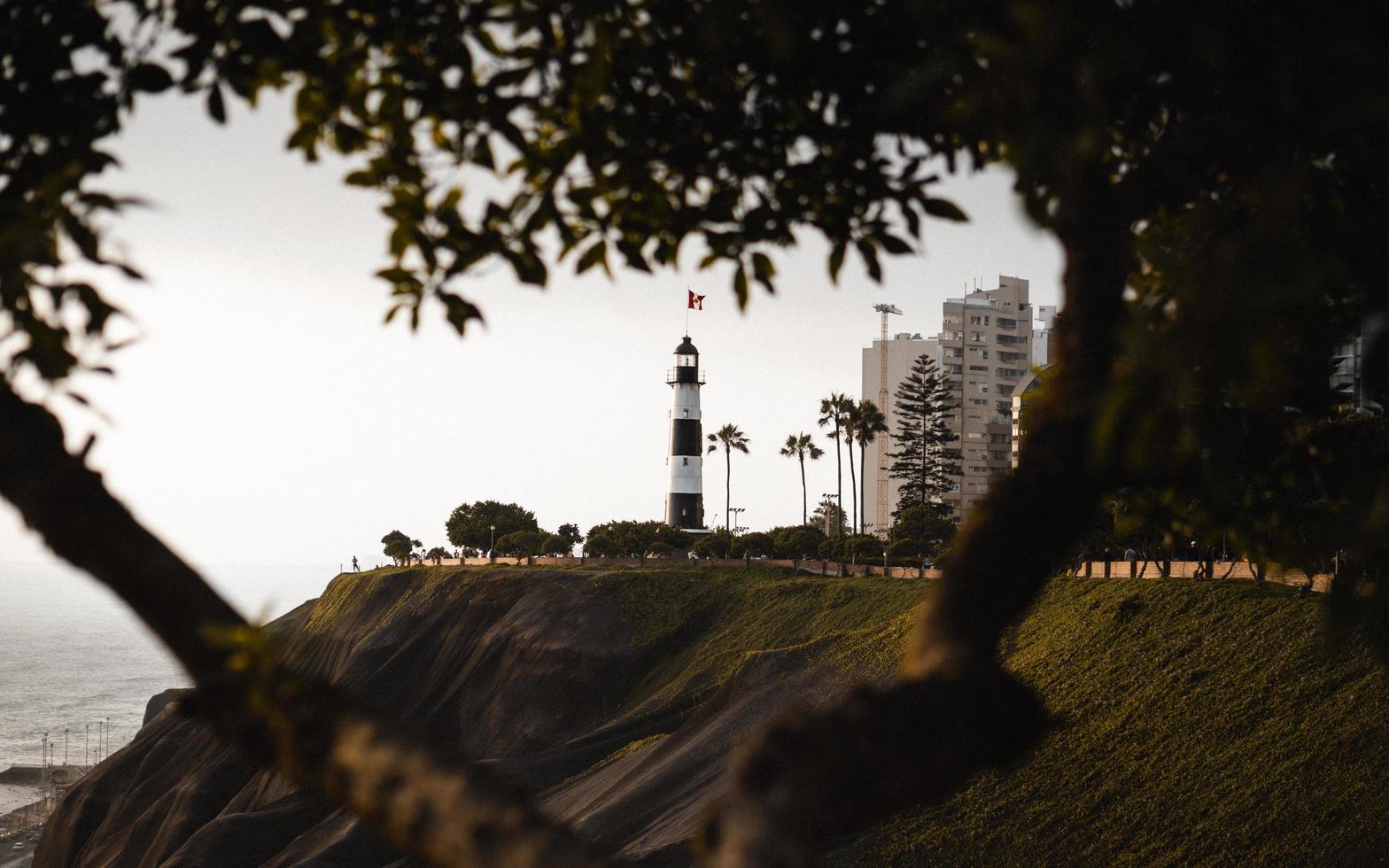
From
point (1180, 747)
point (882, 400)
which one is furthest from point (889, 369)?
point (1180, 747)

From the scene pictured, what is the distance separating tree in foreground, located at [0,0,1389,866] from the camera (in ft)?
9.20

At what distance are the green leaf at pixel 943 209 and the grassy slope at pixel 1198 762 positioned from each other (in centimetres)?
1690

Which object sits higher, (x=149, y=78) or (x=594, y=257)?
(x=149, y=78)

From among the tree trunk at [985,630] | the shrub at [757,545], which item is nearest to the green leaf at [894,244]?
the tree trunk at [985,630]

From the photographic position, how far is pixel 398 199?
4.82 metres

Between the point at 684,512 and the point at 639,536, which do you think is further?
the point at 684,512

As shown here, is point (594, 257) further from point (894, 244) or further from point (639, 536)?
point (639, 536)

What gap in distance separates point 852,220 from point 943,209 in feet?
1.58

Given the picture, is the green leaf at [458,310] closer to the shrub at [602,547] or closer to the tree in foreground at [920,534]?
the tree in foreground at [920,534]

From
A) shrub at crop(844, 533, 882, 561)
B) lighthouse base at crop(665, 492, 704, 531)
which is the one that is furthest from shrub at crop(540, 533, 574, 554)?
shrub at crop(844, 533, 882, 561)

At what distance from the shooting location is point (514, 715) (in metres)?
49.7

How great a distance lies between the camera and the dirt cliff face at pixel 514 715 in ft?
110

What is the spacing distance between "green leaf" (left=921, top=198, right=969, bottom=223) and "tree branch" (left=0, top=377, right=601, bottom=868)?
107 inches

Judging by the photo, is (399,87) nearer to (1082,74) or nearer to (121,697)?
(1082,74)
